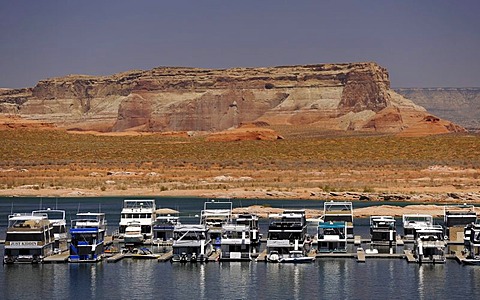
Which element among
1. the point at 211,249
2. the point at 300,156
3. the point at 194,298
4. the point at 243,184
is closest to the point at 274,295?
the point at 194,298

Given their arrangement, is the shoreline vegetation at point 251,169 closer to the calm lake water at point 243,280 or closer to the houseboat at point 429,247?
the houseboat at point 429,247

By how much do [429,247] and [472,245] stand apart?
2.62 metres

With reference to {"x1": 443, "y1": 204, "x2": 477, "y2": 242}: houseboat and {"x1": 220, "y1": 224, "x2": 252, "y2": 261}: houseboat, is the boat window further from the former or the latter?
{"x1": 443, "y1": 204, "x2": 477, "y2": 242}: houseboat

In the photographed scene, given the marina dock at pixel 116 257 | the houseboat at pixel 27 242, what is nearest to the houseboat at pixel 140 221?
the marina dock at pixel 116 257

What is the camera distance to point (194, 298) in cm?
5209

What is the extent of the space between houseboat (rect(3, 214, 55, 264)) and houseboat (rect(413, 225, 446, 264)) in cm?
2183

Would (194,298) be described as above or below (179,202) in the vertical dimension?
below

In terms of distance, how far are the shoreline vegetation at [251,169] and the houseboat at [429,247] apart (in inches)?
1670

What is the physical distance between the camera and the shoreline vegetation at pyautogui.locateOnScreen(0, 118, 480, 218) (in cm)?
11475

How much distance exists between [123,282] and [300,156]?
93.9m

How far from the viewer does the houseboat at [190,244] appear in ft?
205

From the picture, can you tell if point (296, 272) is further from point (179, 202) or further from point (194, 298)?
point (179, 202)

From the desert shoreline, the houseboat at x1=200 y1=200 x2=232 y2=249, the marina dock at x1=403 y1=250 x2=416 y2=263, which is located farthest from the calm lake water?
the desert shoreline

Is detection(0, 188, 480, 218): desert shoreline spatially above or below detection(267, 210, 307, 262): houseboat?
above
